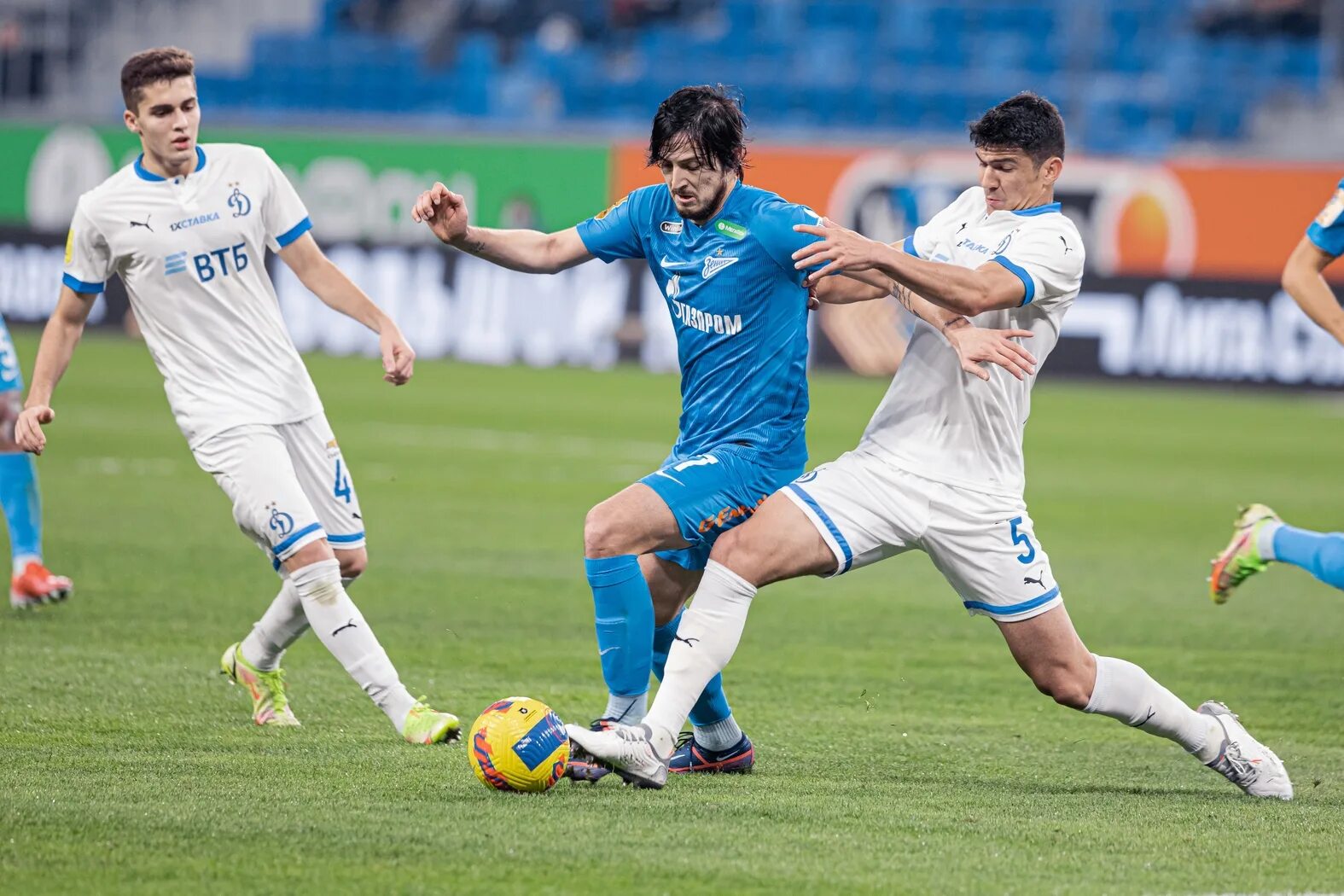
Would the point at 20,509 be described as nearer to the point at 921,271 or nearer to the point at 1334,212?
the point at 921,271

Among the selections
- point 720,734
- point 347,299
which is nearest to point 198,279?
point 347,299

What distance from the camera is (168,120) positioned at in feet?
20.7

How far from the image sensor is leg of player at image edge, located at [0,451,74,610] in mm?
8625

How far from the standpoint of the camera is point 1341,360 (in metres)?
19.6

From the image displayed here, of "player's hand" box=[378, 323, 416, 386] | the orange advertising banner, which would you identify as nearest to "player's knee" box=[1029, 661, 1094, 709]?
"player's hand" box=[378, 323, 416, 386]

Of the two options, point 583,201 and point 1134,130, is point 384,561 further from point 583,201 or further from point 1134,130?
point 1134,130

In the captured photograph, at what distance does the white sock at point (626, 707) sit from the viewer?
5.64 m

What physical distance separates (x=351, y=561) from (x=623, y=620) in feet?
4.79

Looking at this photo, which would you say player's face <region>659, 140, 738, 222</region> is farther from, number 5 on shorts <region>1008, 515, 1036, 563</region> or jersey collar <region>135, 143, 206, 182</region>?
jersey collar <region>135, 143, 206, 182</region>

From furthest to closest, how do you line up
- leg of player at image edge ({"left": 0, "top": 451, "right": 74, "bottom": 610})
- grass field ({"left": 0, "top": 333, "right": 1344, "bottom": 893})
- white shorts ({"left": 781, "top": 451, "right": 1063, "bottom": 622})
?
leg of player at image edge ({"left": 0, "top": 451, "right": 74, "bottom": 610})
white shorts ({"left": 781, "top": 451, "right": 1063, "bottom": 622})
grass field ({"left": 0, "top": 333, "right": 1344, "bottom": 893})

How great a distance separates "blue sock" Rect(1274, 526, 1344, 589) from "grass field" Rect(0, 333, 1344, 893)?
658 millimetres

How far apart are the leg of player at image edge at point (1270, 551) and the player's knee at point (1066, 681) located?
44.0 inches

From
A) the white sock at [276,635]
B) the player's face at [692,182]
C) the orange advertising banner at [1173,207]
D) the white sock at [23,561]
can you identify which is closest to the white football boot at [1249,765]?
the player's face at [692,182]

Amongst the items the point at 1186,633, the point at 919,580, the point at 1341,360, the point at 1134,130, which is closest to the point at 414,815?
the point at 1186,633
